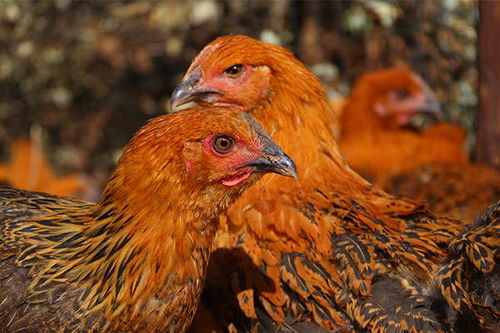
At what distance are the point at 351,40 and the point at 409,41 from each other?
742 mm

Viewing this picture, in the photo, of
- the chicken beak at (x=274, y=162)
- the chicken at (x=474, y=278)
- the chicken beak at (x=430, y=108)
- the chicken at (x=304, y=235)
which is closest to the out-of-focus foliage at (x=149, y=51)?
the chicken beak at (x=430, y=108)

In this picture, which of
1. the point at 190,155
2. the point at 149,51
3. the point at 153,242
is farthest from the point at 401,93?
the point at 153,242

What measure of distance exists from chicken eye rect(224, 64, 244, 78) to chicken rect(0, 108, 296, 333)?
2.41 feet

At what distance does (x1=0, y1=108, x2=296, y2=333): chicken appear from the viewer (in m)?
2.41

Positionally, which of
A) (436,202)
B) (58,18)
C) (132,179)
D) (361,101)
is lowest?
(436,202)

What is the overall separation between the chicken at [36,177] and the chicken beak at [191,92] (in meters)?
2.96

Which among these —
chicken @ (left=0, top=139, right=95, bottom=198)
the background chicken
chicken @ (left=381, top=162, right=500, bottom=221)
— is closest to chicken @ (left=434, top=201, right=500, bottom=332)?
chicken @ (left=381, top=162, right=500, bottom=221)

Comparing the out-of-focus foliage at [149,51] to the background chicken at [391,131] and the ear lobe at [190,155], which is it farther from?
the ear lobe at [190,155]

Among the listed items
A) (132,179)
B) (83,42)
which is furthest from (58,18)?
(132,179)

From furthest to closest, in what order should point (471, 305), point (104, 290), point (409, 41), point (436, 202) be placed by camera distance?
1. point (409, 41)
2. point (436, 202)
3. point (471, 305)
4. point (104, 290)

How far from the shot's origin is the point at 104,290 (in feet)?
8.02

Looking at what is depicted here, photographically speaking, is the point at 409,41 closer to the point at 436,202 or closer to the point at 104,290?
the point at 436,202

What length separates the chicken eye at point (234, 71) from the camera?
3240 mm

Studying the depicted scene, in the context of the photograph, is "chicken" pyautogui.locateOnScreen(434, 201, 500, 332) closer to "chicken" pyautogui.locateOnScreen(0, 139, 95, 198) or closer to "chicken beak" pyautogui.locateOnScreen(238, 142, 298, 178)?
"chicken beak" pyautogui.locateOnScreen(238, 142, 298, 178)
